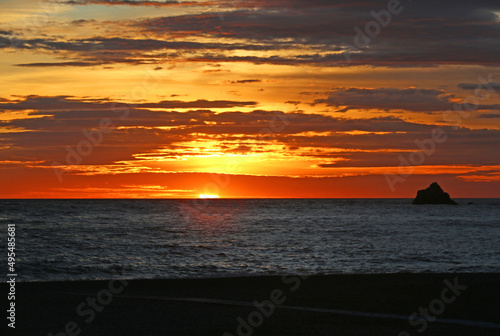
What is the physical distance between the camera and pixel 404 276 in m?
20.8

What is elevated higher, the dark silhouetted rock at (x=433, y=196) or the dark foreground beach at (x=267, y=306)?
the dark silhouetted rock at (x=433, y=196)

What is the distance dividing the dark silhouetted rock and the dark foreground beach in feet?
509

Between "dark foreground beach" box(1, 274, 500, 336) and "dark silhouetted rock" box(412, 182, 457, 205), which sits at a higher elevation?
"dark silhouetted rock" box(412, 182, 457, 205)

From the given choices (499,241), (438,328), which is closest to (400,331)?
(438,328)

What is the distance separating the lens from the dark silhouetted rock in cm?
16875

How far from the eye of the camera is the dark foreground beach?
12.6m

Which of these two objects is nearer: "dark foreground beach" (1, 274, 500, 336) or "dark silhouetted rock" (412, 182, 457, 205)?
"dark foreground beach" (1, 274, 500, 336)

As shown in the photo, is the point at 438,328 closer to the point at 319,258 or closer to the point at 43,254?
the point at 319,258

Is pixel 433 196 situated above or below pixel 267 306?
above

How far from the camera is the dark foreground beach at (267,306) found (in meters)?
12.6

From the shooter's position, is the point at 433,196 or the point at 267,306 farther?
the point at 433,196

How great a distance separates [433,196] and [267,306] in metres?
165

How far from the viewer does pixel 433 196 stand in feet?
560

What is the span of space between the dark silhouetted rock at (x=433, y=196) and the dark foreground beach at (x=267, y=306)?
155 metres
